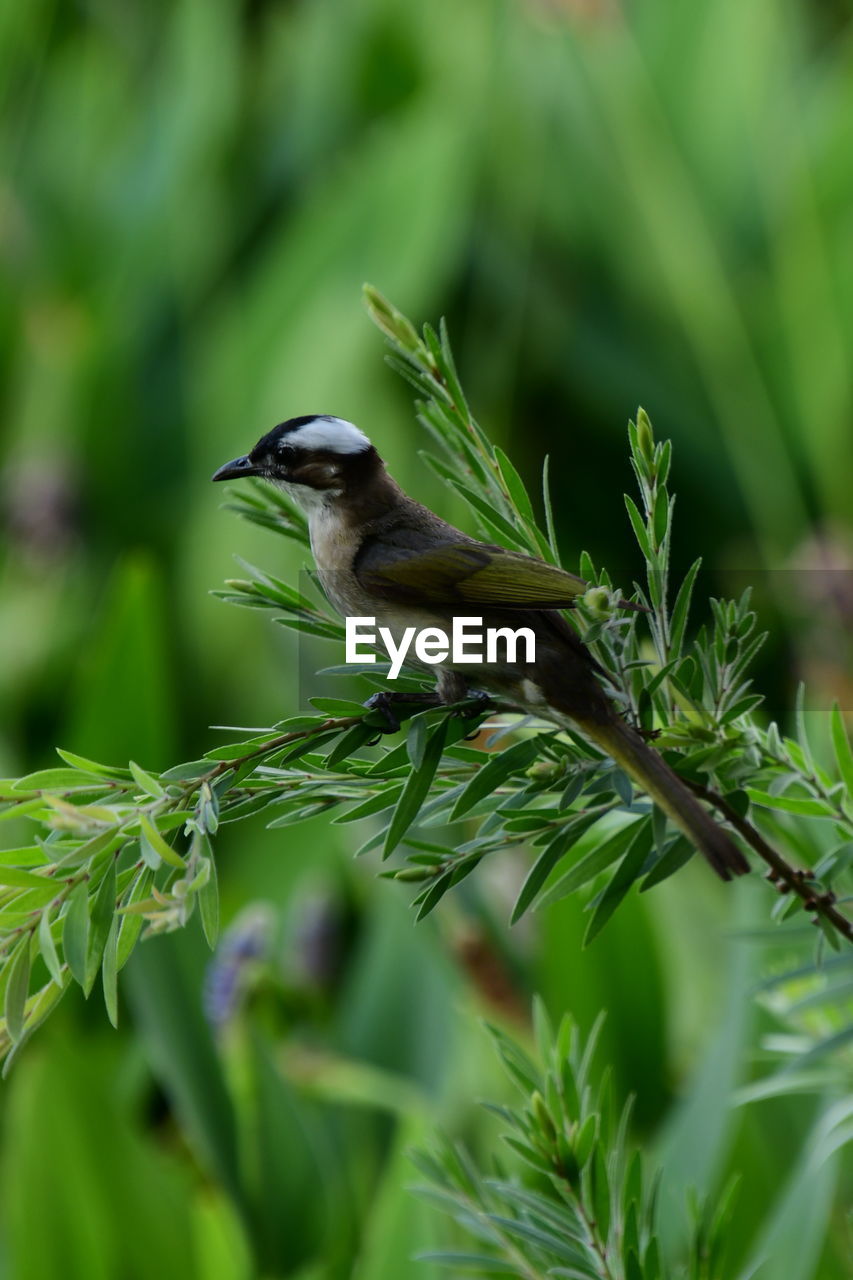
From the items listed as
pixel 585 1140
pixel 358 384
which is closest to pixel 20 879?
pixel 585 1140

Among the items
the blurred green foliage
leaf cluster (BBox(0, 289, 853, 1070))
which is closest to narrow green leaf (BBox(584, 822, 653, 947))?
leaf cluster (BBox(0, 289, 853, 1070))

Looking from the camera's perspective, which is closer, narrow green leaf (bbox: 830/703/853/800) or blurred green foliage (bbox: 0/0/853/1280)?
narrow green leaf (bbox: 830/703/853/800)

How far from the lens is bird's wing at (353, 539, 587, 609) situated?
25 centimetres

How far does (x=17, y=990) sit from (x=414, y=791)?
7cm

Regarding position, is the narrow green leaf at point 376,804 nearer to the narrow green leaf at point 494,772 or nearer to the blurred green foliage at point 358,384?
the narrow green leaf at point 494,772

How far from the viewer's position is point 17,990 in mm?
222

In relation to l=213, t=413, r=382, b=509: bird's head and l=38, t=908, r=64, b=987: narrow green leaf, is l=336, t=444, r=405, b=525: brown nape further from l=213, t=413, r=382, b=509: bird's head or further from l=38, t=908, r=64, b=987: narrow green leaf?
l=38, t=908, r=64, b=987: narrow green leaf

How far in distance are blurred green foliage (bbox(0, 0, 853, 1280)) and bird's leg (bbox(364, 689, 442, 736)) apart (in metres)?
0.38

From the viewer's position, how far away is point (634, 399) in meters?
1.31

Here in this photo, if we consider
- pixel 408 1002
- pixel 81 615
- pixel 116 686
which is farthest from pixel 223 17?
pixel 408 1002

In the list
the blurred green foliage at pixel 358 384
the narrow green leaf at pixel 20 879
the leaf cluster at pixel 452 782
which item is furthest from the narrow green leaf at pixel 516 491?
the blurred green foliage at pixel 358 384

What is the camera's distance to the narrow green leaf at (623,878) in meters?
0.26

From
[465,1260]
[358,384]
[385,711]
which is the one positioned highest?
[358,384]

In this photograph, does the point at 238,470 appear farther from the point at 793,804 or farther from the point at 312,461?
the point at 793,804
